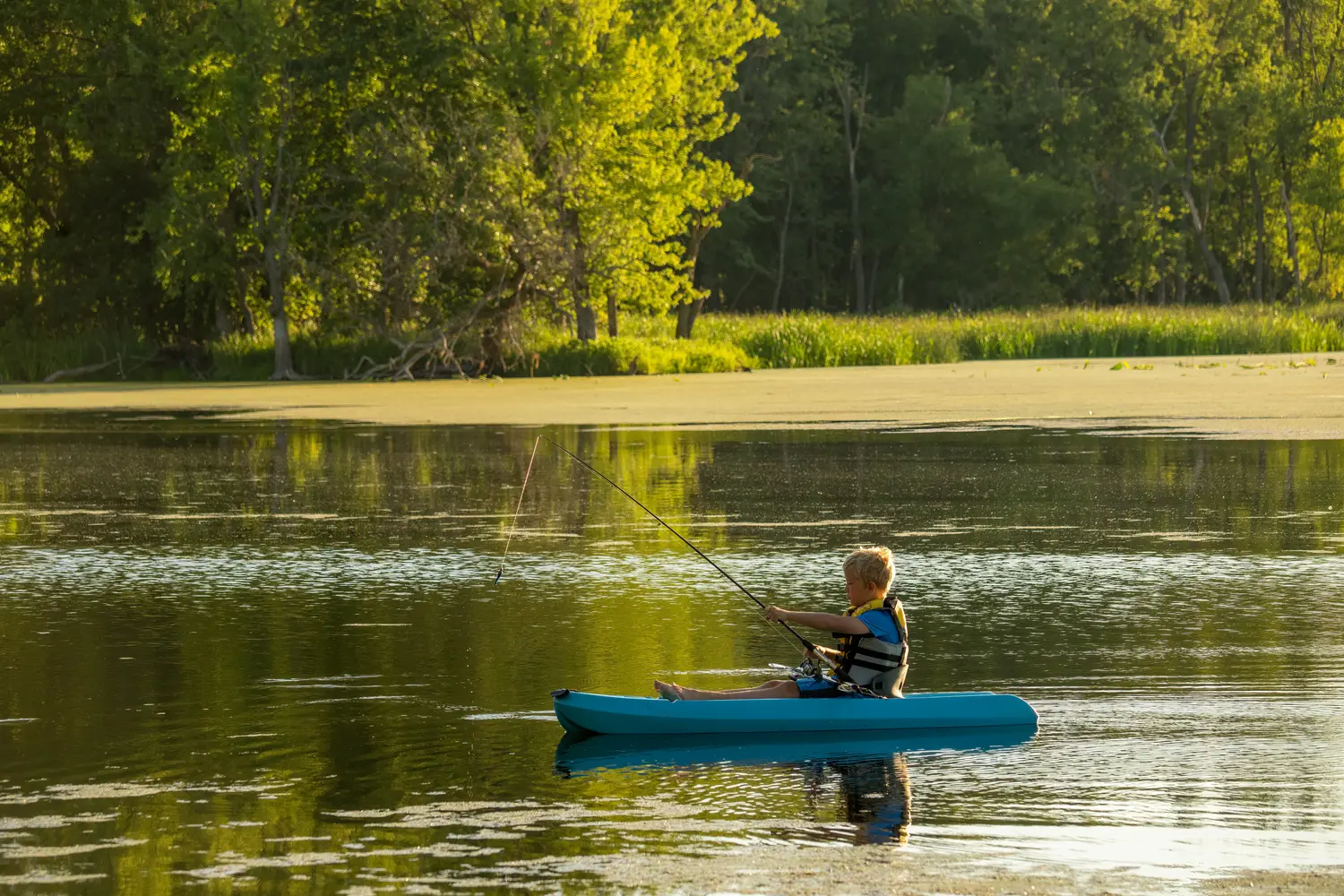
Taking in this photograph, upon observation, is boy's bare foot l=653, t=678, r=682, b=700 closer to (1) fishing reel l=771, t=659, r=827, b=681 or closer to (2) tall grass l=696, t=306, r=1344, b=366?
(1) fishing reel l=771, t=659, r=827, b=681

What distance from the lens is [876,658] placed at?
934 centimetres

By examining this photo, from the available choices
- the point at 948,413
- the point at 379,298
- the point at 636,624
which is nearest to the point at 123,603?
the point at 636,624

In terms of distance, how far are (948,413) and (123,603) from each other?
2175 centimetres

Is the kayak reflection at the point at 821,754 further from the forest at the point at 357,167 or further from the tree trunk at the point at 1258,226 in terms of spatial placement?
the tree trunk at the point at 1258,226

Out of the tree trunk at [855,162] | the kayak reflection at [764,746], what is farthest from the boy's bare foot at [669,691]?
the tree trunk at [855,162]

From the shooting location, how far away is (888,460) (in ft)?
79.8

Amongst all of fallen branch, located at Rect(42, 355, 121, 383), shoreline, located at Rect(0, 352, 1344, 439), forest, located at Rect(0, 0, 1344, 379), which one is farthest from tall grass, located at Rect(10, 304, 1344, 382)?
shoreline, located at Rect(0, 352, 1344, 439)

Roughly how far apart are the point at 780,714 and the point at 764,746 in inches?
6.5

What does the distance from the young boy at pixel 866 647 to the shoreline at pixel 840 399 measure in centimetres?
1862

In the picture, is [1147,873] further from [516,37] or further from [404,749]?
[516,37]

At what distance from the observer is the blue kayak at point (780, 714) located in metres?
9.05

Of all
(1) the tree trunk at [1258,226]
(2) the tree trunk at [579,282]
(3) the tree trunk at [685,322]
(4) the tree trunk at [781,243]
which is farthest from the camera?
(1) the tree trunk at [1258,226]

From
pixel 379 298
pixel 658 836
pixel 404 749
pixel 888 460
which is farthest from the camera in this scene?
pixel 379 298

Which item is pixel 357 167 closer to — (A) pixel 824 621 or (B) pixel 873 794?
(A) pixel 824 621
